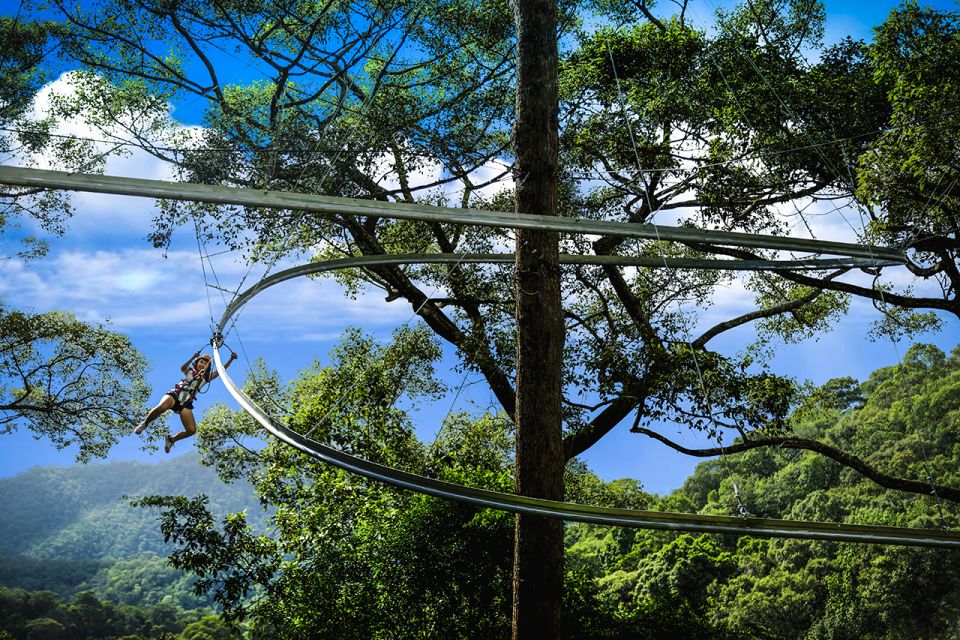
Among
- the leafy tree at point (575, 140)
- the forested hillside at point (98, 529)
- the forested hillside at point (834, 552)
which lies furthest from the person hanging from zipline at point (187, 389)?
the forested hillside at point (98, 529)

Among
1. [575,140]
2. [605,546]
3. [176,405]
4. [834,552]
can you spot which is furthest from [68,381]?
[834,552]

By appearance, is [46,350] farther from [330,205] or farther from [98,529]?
[98,529]

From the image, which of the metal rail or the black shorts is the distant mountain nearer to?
the black shorts

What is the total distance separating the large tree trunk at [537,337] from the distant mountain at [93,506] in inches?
711

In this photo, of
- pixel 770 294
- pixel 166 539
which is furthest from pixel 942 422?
pixel 166 539

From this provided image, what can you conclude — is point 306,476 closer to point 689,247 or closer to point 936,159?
point 689,247

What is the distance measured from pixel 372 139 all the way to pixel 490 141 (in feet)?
5.91

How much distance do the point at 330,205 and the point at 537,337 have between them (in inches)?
96.3

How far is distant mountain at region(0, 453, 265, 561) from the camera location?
2245cm

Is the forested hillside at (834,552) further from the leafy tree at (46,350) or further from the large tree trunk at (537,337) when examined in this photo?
the leafy tree at (46,350)

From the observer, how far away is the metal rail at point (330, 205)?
3766 mm

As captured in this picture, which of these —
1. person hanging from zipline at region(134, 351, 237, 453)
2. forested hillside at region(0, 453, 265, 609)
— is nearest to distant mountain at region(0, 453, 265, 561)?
forested hillside at region(0, 453, 265, 609)

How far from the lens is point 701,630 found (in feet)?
27.5

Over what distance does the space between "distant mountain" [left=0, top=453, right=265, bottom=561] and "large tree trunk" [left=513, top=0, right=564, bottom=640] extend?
59.2 feet
